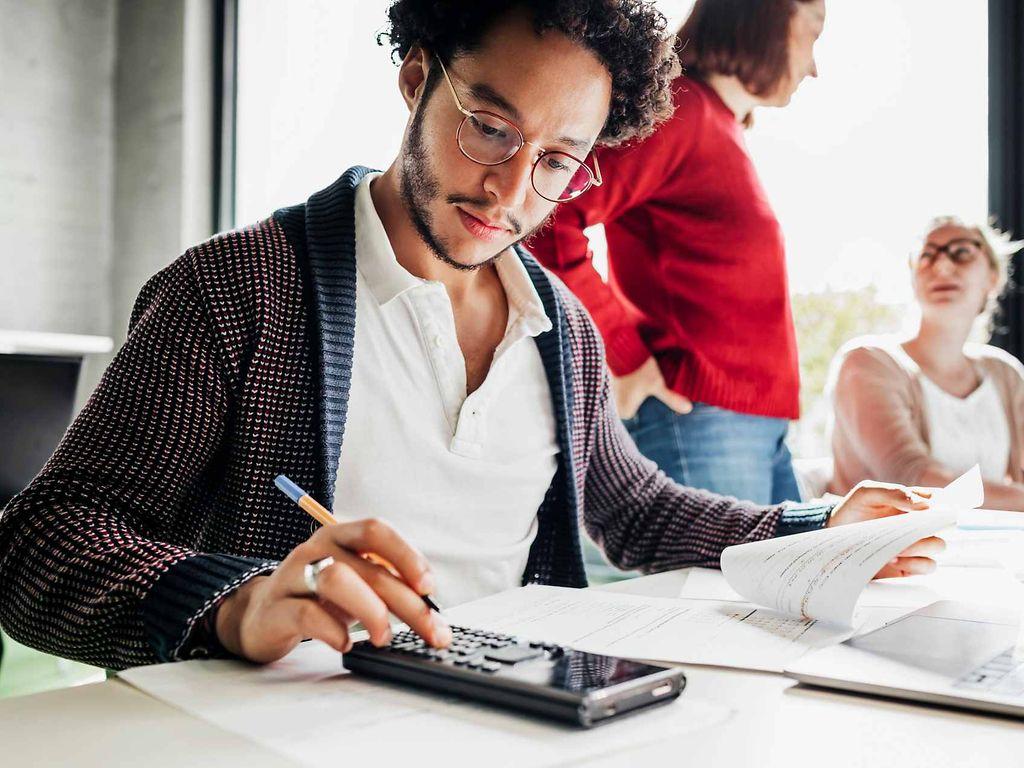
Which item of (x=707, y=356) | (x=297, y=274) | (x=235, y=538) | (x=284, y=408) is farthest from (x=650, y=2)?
(x=707, y=356)

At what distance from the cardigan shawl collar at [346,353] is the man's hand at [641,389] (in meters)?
0.73

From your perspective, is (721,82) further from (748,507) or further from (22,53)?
(22,53)

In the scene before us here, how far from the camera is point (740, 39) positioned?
6.36 feet

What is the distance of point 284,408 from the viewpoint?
0.90m

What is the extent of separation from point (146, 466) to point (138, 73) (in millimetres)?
2850

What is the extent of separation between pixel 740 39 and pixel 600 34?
1.03m

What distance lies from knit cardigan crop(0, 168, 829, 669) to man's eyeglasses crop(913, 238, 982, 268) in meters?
1.09

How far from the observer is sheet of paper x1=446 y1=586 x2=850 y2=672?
2.09 ft

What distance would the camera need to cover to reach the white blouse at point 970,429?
1.89 m

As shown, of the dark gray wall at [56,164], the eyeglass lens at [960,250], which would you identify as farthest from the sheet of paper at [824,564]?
the dark gray wall at [56,164]

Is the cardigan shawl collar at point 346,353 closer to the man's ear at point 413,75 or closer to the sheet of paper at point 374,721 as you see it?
the man's ear at point 413,75

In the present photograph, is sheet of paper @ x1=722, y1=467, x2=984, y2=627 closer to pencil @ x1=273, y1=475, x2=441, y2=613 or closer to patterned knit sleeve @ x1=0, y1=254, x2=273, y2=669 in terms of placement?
pencil @ x1=273, y1=475, x2=441, y2=613

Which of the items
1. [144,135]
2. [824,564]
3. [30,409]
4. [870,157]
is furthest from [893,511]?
[144,135]

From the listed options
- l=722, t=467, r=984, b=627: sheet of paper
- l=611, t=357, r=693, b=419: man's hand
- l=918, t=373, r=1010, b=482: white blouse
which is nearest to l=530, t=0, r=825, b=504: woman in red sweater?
l=611, t=357, r=693, b=419: man's hand
